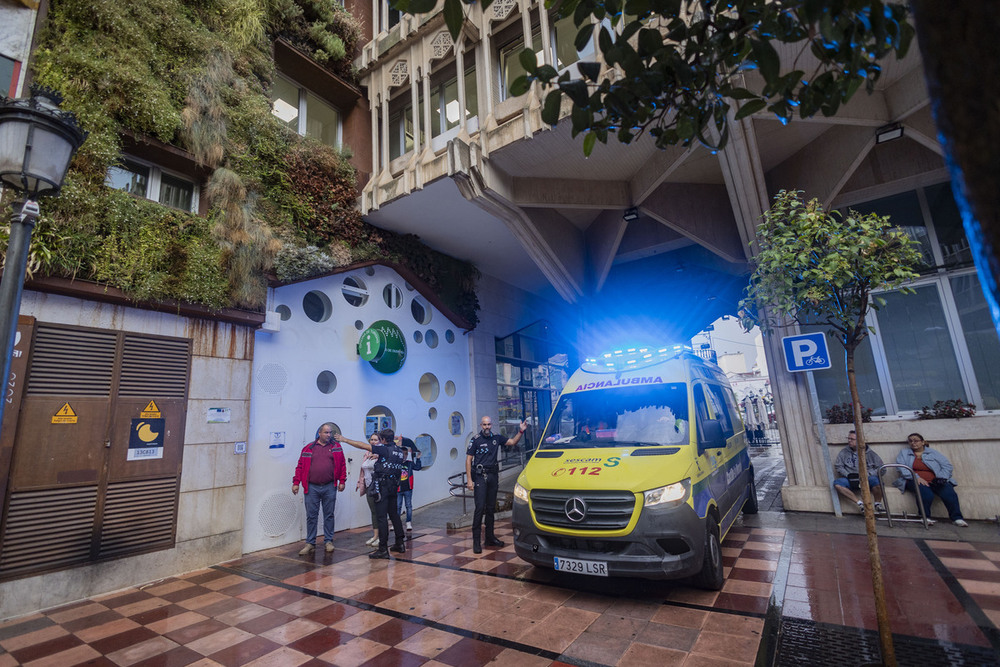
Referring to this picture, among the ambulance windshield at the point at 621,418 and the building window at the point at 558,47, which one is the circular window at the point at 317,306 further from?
the ambulance windshield at the point at 621,418

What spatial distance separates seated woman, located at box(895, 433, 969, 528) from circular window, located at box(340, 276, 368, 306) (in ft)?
34.7

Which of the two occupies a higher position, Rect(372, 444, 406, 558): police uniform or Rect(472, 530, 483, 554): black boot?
Rect(372, 444, 406, 558): police uniform

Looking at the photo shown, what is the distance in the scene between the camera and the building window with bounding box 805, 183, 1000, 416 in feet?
28.0

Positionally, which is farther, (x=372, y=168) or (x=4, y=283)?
(x=372, y=168)

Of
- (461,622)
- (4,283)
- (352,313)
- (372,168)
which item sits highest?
(372,168)

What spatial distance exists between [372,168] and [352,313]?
157 inches

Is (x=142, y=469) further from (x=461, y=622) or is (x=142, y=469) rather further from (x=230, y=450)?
(x=461, y=622)

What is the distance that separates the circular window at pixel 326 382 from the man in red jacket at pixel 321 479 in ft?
5.49

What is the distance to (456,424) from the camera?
1256 cm

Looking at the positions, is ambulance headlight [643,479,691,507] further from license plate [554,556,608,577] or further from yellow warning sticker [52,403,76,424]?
yellow warning sticker [52,403,76,424]

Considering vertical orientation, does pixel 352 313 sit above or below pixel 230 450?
above

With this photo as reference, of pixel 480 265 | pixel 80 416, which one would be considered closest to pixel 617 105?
pixel 80 416

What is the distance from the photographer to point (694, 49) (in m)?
2.53

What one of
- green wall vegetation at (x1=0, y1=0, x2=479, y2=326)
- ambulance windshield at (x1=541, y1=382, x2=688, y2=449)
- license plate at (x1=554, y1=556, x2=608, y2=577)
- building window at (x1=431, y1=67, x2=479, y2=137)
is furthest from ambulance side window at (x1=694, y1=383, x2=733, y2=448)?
building window at (x1=431, y1=67, x2=479, y2=137)
